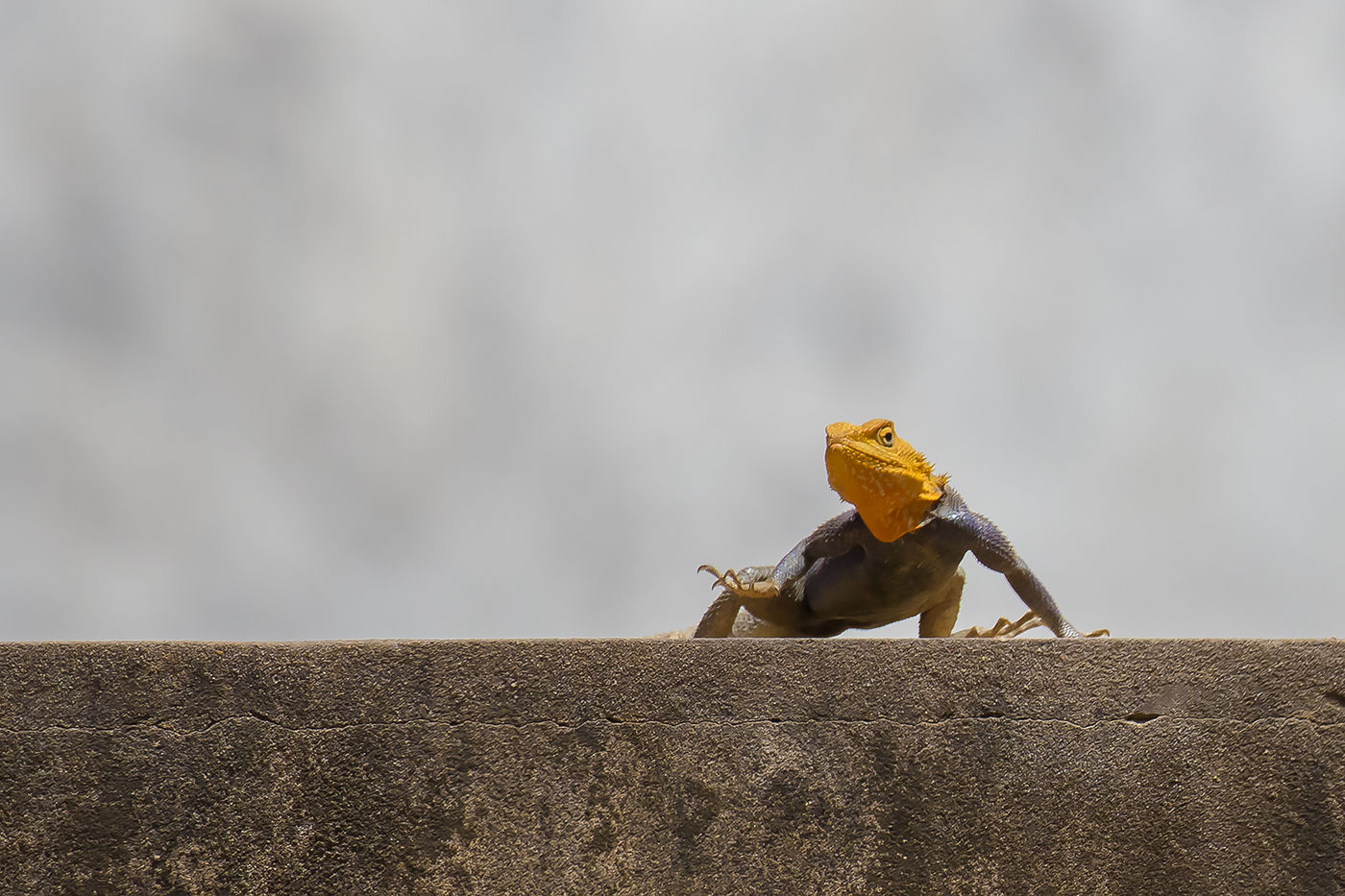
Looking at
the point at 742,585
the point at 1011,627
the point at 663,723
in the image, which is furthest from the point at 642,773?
the point at 1011,627

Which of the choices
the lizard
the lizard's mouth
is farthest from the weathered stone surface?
the lizard's mouth

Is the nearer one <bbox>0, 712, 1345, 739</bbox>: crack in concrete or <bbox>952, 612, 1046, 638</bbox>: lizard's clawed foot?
<bbox>0, 712, 1345, 739</bbox>: crack in concrete

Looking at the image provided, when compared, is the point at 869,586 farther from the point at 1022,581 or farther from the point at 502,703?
the point at 502,703

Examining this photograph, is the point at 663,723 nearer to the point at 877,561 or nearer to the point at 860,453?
the point at 860,453

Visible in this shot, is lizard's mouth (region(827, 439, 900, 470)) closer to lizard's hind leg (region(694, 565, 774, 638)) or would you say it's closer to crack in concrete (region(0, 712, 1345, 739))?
lizard's hind leg (region(694, 565, 774, 638))

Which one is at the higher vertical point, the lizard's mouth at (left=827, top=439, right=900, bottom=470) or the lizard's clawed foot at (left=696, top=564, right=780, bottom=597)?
the lizard's mouth at (left=827, top=439, right=900, bottom=470)

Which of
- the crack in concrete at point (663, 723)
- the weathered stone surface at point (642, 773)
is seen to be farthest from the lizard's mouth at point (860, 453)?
the crack in concrete at point (663, 723)

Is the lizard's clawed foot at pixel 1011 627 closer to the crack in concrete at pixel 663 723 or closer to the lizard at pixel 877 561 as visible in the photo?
the lizard at pixel 877 561

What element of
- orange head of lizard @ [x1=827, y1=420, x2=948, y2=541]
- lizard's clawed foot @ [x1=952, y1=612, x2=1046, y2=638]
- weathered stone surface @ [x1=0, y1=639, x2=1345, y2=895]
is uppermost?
orange head of lizard @ [x1=827, y1=420, x2=948, y2=541]
